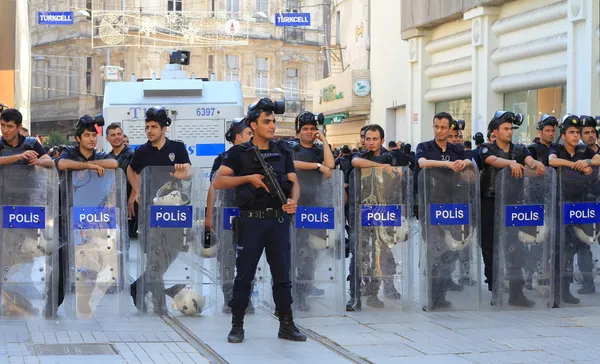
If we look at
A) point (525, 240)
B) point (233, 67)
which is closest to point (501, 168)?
point (525, 240)

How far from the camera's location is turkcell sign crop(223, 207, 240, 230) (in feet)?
33.1

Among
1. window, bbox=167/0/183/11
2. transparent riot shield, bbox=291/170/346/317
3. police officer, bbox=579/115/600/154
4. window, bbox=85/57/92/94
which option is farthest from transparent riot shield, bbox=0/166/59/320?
window, bbox=85/57/92/94

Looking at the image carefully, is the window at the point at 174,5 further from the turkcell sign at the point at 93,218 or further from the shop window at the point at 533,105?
the turkcell sign at the point at 93,218

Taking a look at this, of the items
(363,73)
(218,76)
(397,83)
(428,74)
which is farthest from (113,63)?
(428,74)

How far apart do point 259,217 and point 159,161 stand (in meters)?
1.89

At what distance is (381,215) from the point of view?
1023cm

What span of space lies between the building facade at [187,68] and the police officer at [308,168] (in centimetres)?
4500

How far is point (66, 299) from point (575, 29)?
1214 centimetres

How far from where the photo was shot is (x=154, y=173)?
32.2ft

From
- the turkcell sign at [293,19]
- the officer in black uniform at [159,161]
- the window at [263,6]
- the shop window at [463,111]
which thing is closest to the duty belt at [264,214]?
the officer in black uniform at [159,161]

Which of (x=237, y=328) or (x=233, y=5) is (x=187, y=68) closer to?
(x=233, y=5)

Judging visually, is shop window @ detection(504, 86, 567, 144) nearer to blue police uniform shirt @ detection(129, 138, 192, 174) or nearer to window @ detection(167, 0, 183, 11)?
blue police uniform shirt @ detection(129, 138, 192, 174)

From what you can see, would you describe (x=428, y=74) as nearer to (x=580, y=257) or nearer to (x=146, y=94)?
(x=146, y=94)

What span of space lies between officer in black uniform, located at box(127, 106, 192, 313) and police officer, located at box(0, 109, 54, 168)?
35.3 inches
